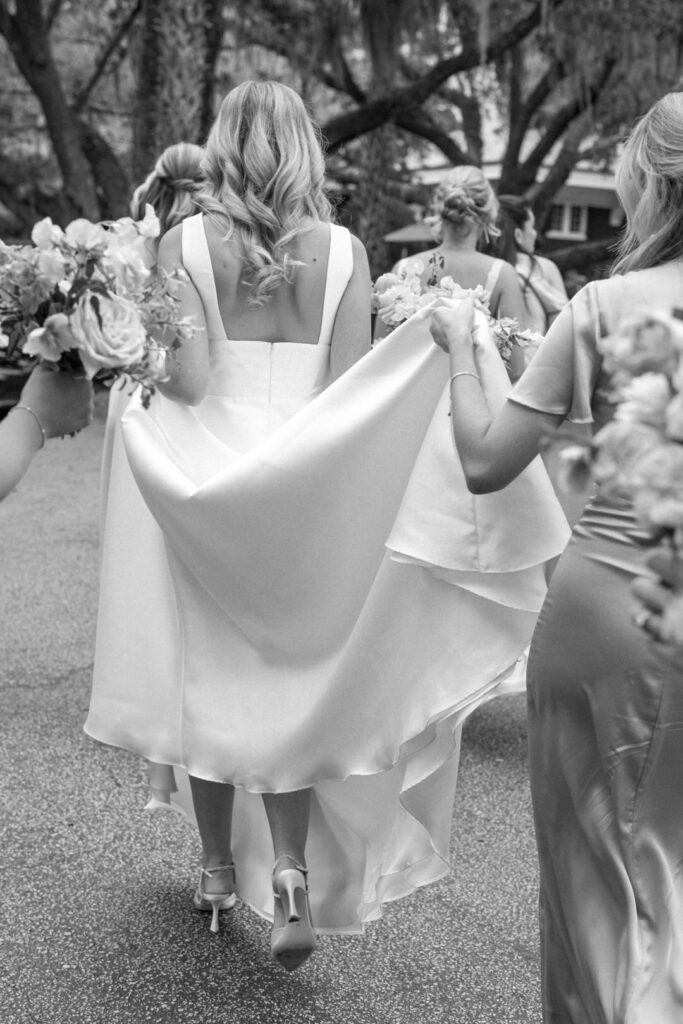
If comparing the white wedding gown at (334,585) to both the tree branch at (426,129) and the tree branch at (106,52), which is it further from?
the tree branch at (106,52)

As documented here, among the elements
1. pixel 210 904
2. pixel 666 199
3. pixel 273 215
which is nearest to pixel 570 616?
pixel 666 199

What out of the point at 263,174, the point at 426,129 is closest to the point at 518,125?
the point at 426,129

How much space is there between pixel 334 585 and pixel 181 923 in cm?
117

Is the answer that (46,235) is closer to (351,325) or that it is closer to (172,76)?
(351,325)

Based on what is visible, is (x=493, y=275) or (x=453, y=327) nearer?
(x=453, y=327)

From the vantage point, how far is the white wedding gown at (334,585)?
10.9 feet

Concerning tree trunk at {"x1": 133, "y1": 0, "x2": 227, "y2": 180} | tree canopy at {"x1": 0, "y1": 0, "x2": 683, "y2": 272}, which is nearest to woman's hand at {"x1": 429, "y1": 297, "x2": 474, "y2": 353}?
tree trunk at {"x1": 133, "y1": 0, "x2": 227, "y2": 180}

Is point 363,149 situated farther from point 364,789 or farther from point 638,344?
point 638,344

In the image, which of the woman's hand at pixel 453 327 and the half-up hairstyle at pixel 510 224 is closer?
the woman's hand at pixel 453 327

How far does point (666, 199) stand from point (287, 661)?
1.63 meters

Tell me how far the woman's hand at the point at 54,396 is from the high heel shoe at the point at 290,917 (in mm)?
1420

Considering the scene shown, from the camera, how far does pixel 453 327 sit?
9.59 feet

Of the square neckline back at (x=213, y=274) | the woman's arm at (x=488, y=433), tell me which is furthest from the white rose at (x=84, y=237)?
the square neckline back at (x=213, y=274)

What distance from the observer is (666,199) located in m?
2.40
